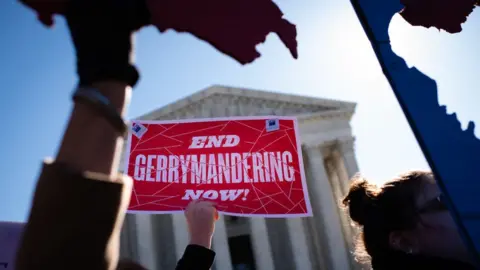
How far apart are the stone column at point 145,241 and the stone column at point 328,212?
1027 cm

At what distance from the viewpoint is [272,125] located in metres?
2.93

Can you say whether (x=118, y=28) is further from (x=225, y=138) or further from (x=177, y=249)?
(x=177, y=249)

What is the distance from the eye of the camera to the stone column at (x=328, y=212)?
23219 mm

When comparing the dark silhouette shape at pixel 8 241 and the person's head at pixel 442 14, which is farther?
the dark silhouette shape at pixel 8 241

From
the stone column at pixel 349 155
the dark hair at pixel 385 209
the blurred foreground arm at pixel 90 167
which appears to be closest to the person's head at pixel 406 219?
the dark hair at pixel 385 209

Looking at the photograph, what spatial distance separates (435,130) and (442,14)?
581 millimetres

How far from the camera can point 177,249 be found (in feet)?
77.9

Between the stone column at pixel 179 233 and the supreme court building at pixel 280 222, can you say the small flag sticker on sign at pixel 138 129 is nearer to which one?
the supreme court building at pixel 280 222

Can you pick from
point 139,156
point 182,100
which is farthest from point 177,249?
point 139,156

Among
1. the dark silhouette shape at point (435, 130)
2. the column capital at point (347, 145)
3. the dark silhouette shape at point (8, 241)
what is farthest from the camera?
the column capital at point (347, 145)

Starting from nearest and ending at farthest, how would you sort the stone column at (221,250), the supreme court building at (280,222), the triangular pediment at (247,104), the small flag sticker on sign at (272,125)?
the small flag sticker on sign at (272,125) < the stone column at (221,250) < the supreme court building at (280,222) < the triangular pediment at (247,104)

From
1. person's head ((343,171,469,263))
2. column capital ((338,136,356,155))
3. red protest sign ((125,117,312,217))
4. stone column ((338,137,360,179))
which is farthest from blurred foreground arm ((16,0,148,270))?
column capital ((338,136,356,155))

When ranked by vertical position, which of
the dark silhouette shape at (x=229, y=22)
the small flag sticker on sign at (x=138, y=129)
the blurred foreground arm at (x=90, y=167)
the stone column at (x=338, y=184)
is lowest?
the blurred foreground arm at (x=90, y=167)

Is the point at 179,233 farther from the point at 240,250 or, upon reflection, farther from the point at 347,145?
the point at 347,145
